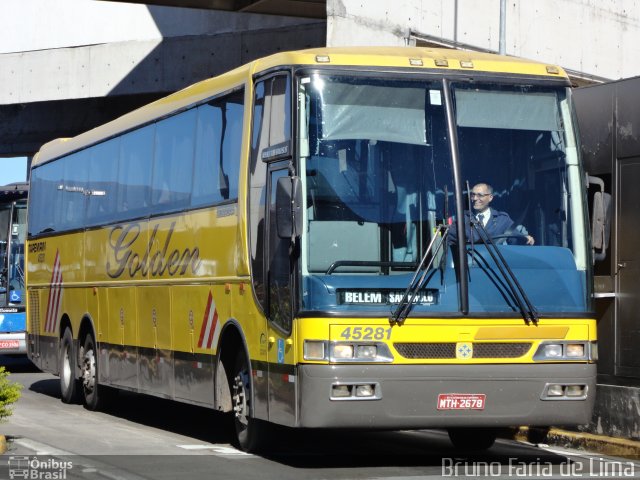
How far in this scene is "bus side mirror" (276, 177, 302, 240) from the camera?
11.2 m

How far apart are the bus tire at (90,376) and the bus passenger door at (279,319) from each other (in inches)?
268

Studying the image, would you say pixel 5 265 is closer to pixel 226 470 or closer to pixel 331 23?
pixel 331 23

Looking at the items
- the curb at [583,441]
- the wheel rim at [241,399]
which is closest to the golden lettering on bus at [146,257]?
the wheel rim at [241,399]

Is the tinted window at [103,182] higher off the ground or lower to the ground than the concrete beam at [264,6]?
lower

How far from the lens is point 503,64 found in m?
12.3

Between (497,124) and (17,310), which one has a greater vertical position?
(497,124)

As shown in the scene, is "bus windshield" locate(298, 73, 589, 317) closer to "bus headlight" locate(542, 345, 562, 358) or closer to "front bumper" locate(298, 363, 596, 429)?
"bus headlight" locate(542, 345, 562, 358)

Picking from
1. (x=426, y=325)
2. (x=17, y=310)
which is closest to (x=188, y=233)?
(x=426, y=325)

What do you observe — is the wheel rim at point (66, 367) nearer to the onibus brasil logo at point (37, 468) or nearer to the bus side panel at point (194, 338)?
the bus side panel at point (194, 338)

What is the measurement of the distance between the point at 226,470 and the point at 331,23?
12.8 meters

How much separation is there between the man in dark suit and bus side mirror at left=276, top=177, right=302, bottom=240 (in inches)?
59.0

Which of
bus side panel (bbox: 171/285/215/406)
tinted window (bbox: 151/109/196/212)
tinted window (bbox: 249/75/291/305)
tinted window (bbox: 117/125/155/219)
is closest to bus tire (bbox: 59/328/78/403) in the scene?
tinted window (bbox: 117/125/155/219)

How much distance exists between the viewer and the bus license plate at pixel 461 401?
11398 mm

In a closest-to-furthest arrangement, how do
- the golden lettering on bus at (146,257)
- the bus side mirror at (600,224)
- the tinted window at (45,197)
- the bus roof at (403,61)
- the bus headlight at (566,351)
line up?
the bus headlight at (566,351), the bus roof at (403,61), the bus side mirror at (600,224), the golden lettering on bus at (146,257), the tinted window at (45,197)
